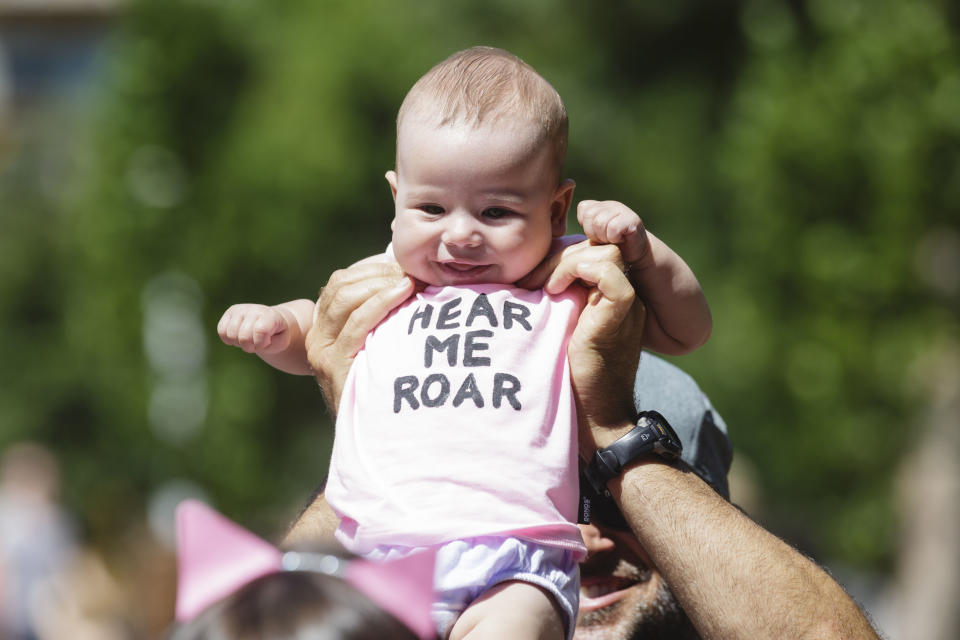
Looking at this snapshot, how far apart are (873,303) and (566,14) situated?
10.2m

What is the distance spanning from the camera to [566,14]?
18688mm

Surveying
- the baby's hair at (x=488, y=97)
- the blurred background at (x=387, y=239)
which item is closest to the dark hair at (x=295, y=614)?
the baby's hair at (x=488, y=97)

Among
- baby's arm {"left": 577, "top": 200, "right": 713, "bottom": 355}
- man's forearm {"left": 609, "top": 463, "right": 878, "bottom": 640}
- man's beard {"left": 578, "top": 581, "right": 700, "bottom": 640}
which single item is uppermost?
baby's arm {"left": 577, "top": 200, "right": 713, "bottom": 355}

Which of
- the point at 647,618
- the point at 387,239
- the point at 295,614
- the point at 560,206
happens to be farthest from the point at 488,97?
the point at 387,239

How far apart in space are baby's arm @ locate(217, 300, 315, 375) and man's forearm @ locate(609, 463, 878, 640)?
0.76 meters

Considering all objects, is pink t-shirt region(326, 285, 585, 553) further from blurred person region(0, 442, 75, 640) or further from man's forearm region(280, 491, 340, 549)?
blurred person region(0, 442, 75, 640)

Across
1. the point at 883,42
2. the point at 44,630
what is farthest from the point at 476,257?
the point at 883,42

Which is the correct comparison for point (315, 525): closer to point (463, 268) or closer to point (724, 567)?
point (463, 268)

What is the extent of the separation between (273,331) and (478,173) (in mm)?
586

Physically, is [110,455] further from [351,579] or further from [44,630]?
[351,579]

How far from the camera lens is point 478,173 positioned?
2.30m

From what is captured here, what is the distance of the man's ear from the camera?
2.46 m

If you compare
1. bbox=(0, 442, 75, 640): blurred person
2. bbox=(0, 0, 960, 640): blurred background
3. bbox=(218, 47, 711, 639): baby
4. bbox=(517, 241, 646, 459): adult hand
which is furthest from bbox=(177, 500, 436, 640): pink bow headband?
bbox=(0, 442, 75, 640): blurred person

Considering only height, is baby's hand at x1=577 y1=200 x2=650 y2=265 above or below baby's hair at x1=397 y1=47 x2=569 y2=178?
below
